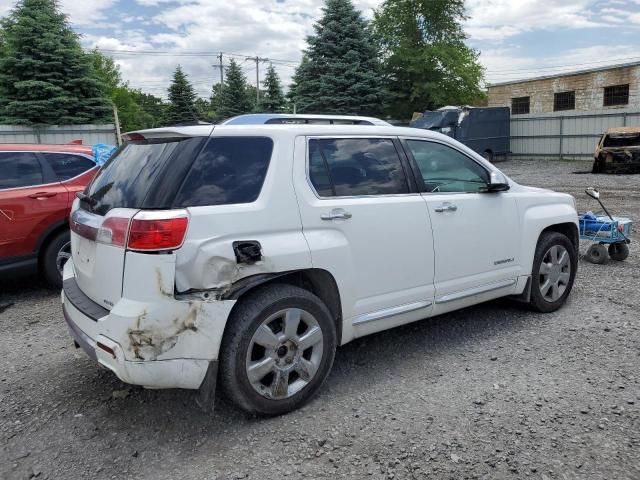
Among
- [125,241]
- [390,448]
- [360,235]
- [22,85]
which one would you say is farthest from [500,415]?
[22,85]

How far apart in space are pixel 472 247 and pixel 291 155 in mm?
1683

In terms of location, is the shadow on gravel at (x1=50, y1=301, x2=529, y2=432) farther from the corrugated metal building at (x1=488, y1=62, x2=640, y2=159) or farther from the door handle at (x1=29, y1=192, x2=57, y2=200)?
the corrugated metal building at (x1=488, y1=62, x2=640, y2=159)

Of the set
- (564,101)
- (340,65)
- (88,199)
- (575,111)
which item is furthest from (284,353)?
(564,101)

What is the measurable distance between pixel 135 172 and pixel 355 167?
4.61 ft

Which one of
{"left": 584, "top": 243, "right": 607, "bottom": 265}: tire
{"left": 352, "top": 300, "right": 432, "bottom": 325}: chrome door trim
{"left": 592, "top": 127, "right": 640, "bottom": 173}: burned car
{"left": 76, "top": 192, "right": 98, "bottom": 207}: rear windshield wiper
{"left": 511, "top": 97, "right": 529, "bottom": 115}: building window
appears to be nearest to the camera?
{"left": 76, "top": 192, "right": 98, "bottom": 207}: rear windshield wiper

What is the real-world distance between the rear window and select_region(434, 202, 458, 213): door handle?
182 centimetres

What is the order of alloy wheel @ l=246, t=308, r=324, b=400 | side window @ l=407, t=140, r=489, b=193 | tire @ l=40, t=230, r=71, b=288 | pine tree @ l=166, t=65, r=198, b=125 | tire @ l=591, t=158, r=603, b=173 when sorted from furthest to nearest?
pine tree @ l=166, t=65, r=198, b=125
tire @ l=591, t=158, r=603, b=173
tire @ l=40, t=230, r=71, b=288
side window @ l=407, t=140, r=489, b=193
alloy wheel @ l=246, t=308, r=324, b=400

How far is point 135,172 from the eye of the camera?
3.06 meters

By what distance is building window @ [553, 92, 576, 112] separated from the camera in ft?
96.4

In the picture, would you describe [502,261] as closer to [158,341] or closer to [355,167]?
[355,167]

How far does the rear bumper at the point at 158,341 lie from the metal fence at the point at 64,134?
1833cm

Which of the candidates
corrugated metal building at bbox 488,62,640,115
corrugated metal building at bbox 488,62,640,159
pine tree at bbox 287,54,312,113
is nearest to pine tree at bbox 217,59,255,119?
pine tree at bbox 287,54,312,113

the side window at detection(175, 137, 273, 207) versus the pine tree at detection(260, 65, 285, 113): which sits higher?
the pine tree at detection(260, 65, 285, 113)

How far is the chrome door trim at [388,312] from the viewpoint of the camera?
Result: 137 inches
